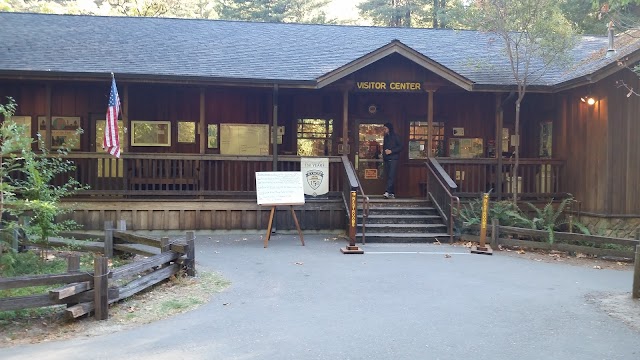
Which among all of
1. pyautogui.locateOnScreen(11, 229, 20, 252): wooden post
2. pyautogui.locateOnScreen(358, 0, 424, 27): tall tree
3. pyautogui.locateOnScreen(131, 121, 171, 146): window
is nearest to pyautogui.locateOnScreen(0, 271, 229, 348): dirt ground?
pyautogui.locateOnScreen(11, 229, 20, 252): wooden post

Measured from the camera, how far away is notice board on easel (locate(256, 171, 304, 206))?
11516 mm

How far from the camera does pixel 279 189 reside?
1169 centimetres

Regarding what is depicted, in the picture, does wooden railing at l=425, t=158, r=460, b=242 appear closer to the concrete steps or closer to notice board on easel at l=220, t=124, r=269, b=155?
the concrete steps

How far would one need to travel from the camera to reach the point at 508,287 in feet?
26.8

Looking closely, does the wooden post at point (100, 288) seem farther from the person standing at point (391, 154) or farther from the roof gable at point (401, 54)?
the person standing at point (391, 154)

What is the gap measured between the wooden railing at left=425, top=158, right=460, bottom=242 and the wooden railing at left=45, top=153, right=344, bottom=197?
217 centimetres

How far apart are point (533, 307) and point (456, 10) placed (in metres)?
9.26

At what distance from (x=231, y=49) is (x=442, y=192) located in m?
7.21

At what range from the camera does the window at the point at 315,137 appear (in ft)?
50.8

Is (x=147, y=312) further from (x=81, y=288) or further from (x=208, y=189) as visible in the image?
(x=208, y=189)

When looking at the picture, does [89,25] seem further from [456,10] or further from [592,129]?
[592,129]

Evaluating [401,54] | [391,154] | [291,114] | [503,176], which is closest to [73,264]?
[391,154]

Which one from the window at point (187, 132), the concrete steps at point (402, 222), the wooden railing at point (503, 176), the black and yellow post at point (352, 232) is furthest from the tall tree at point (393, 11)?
the black and yellow post at point (352, 232)

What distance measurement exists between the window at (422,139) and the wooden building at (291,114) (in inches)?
1.2
